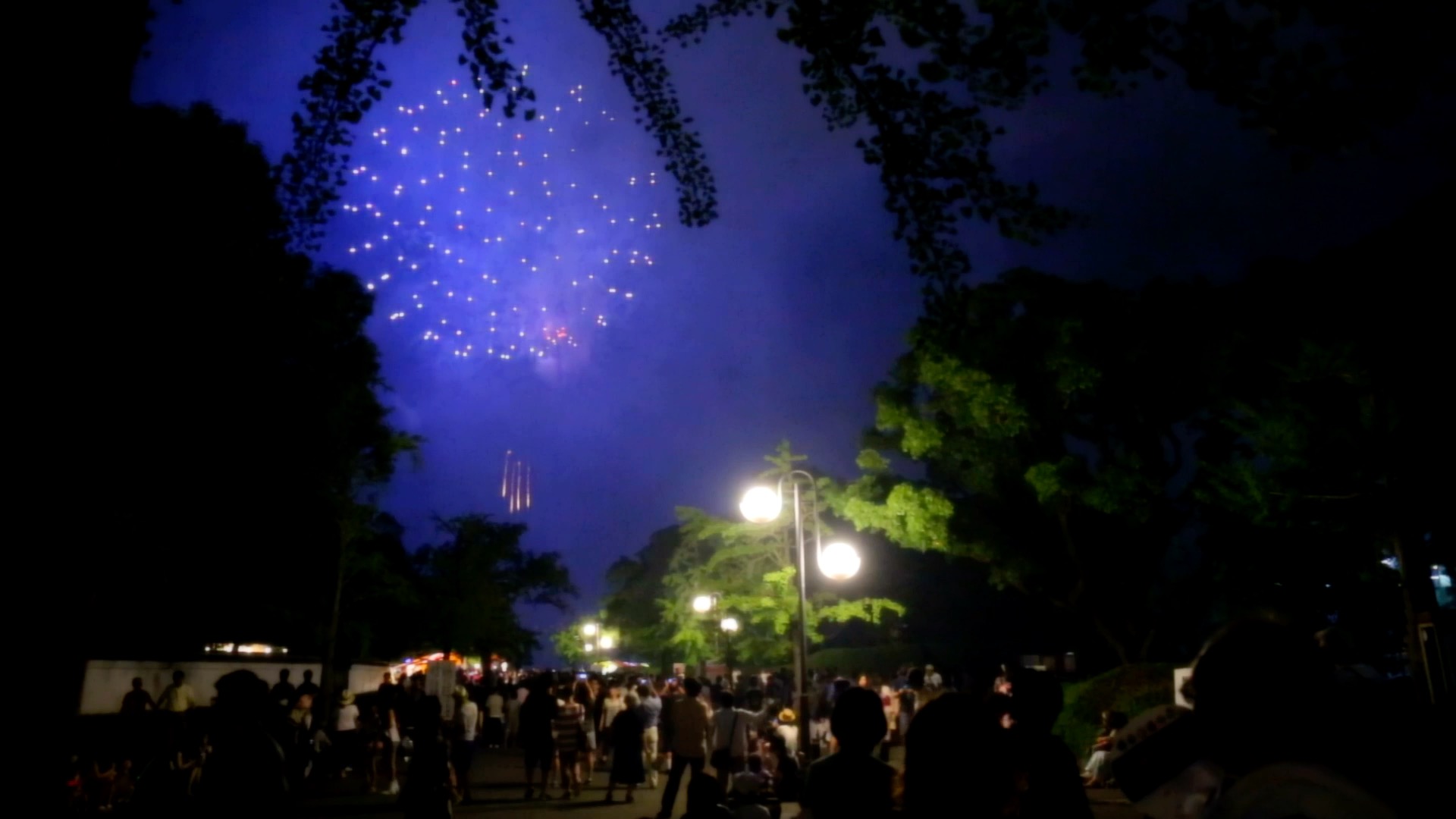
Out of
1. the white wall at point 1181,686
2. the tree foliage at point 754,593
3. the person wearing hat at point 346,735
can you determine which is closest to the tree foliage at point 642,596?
the tree foliage at point 754,593

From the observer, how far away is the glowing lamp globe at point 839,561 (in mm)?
12859

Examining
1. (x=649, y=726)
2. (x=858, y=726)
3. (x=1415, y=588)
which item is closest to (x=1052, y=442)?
(x=1415, y=588)

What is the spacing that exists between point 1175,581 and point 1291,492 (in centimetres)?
1086

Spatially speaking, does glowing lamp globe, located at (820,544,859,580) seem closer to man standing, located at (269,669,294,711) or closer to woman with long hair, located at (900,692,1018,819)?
man standing, located at (269,669,294,711)

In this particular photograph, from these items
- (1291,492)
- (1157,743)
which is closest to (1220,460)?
(1291,492)

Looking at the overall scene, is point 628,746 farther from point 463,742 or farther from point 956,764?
point 956,764

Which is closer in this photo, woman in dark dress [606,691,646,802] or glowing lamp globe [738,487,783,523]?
glowing lamp globe [738,487,783,523]

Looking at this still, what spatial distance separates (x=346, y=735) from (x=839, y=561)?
35.4 feet

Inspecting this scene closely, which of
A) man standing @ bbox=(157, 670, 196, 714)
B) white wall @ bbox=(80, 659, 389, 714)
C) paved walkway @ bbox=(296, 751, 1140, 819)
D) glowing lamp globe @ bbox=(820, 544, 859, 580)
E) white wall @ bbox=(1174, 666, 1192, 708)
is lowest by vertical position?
paved walkway @ bbox=(296, 751, 1140, 819)

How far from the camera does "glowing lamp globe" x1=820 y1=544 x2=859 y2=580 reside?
12859mm

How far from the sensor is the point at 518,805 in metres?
14.5

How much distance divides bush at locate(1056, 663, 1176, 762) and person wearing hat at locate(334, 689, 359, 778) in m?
12.8

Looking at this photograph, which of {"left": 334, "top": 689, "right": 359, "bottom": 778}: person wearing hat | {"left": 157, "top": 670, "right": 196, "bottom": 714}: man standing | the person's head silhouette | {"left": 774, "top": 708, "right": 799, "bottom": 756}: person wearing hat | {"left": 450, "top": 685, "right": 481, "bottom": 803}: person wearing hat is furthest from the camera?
{"left": 334, "top": 689, "right": 359, "bottom": 778}: person wearing hat

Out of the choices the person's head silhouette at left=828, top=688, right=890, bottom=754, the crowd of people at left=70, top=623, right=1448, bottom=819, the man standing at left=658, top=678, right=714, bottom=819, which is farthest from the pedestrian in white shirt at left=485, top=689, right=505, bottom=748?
the person's head silhouette at left=828, top=688, right=890, bottom=754
